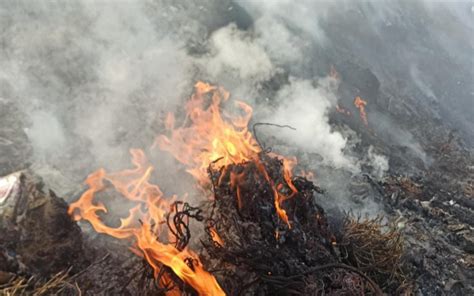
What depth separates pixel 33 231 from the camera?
5.00m

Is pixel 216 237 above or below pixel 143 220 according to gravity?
above

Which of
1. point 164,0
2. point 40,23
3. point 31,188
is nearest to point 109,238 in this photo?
point 31,188

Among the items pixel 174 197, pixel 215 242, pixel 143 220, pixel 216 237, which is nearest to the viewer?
pixel 215 242

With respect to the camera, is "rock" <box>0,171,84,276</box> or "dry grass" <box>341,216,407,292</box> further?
"dry grass" <box>341,216,407,292</box>

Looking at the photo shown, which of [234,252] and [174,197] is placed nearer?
[234,252]

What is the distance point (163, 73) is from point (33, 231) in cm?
520

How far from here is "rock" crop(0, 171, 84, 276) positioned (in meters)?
4.73

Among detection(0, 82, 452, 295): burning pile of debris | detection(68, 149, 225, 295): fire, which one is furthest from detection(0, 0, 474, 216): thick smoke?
detection(0, 82, 452, 295): burning pile of debris

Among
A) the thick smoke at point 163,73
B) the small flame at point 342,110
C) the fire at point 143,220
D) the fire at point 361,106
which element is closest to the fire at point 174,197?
the fire at point 143,220

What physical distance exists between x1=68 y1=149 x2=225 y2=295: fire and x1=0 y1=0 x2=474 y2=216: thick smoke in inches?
23.4

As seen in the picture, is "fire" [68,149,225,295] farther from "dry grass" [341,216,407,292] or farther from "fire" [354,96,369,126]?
"fire" [354,96,369,126]

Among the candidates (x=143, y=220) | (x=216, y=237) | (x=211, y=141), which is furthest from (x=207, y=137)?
(x=216, y=237)

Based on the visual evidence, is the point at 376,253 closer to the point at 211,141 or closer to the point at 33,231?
the point at 211,141

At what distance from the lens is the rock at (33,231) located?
4.73 m
